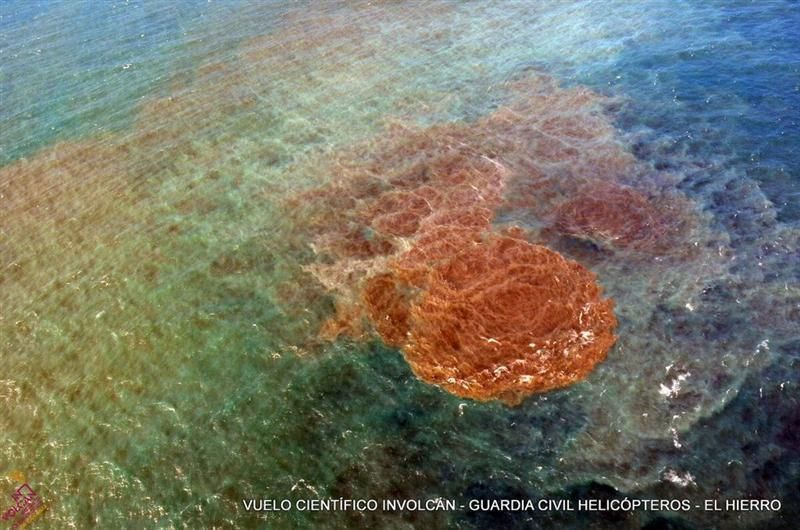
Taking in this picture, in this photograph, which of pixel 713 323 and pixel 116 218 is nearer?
pixel 713 323

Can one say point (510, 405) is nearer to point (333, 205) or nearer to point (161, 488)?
point (161, 488)

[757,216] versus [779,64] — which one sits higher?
[779,64]

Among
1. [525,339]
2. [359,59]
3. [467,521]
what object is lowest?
[467,521]

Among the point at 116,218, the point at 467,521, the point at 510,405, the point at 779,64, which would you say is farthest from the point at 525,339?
the point at 779,64

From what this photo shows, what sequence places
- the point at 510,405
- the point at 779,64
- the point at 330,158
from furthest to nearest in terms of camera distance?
1. the point at 779,64
2. the point at 330,158
3. the point at 510,405

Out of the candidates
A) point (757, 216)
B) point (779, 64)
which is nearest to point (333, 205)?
point (757, 216)

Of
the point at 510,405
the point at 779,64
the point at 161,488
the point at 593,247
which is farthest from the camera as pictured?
the point at 779,64
